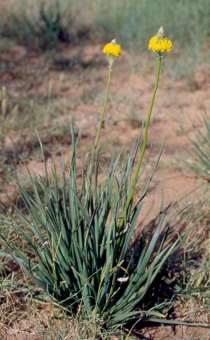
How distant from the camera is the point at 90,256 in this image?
2982 millimetres

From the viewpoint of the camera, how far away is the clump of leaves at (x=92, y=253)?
2.92 metres

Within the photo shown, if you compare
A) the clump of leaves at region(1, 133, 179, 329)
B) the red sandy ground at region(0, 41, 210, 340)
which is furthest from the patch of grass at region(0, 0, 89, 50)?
the clump of leaves at region(1, 133, 179, 329)

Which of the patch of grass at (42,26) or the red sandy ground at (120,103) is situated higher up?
the patch of grass at (42,26)

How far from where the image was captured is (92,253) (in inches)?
117

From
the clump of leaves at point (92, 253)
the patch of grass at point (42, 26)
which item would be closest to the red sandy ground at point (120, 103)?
the patch of grass at point (42, 26)

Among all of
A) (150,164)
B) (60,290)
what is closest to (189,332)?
(60,290)

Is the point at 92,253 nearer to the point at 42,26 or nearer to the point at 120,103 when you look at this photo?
the point at 120,103

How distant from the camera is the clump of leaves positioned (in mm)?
2922

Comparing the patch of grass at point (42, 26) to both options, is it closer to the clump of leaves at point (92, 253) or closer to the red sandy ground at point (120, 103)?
the red sandy ground at point (120, 103)

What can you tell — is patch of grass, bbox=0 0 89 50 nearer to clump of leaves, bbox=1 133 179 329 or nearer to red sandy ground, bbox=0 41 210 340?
red sandy ground, bbox=0 41 210 340

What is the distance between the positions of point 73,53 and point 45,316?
469 cm

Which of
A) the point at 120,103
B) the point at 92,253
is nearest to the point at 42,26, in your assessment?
the point at 120,103

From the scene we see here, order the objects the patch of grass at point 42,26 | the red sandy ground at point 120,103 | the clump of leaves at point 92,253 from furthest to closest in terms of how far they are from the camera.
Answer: the patch of grass at point 42,26 < the red sandy ground at point 120,103 < the clump of leaves at point 92,253

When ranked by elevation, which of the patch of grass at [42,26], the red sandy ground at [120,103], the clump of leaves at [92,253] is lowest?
the clump of leaves at [92,253]
